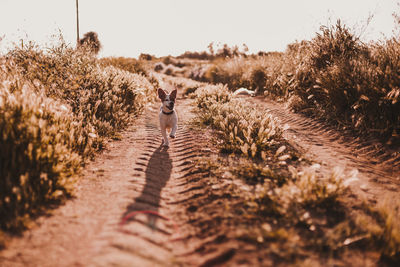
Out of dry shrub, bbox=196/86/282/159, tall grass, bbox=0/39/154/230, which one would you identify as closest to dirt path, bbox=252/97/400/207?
dry shrub, bbox=196/86/282/159

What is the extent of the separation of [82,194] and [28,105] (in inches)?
53.0

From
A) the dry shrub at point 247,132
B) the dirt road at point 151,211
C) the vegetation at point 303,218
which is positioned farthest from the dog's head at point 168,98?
the vegetation at point 303,218

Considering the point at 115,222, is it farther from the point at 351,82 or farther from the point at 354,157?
the point at 351,82

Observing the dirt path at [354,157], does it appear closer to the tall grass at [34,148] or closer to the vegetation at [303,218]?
the vegetation at [303,218]

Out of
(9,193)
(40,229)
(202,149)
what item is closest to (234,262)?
(40,229)

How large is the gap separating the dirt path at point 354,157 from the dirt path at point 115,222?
2.13m

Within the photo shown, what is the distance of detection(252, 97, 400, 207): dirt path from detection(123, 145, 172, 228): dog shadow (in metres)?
2.27

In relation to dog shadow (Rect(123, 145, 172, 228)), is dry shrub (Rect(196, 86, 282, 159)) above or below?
above

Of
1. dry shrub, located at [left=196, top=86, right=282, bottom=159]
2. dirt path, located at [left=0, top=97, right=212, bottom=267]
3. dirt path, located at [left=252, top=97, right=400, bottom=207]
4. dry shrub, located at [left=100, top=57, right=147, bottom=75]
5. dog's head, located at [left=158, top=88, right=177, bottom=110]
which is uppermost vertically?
dry shrub, located at [left=100, top=57, right=147, bottom=75]

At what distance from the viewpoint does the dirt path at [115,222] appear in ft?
6.15

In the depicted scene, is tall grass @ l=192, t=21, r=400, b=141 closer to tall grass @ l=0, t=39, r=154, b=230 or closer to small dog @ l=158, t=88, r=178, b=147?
small dog @ l=158, t=88, r=178, b=147

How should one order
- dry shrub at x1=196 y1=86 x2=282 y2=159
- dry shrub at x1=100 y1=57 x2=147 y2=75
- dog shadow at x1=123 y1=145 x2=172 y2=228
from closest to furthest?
dog shadow at x1=123 y1=145 x2=172 y2=228 → dry shrub at x1=196 y1=86 x2=282 y2=159 → dry shrub at x1=100 y1=57 x2=147 y2=75

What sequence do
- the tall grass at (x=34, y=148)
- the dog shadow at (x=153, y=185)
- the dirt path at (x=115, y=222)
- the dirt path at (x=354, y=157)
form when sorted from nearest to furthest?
1. the dirt path at (x=115, y=222)
2. the tall grass at (x=34, y=148)
3. the dog shadow at (x=153, y=185)
4. the dirt path at (x=354, y=157)

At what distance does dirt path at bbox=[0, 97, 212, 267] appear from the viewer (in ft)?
6.15
